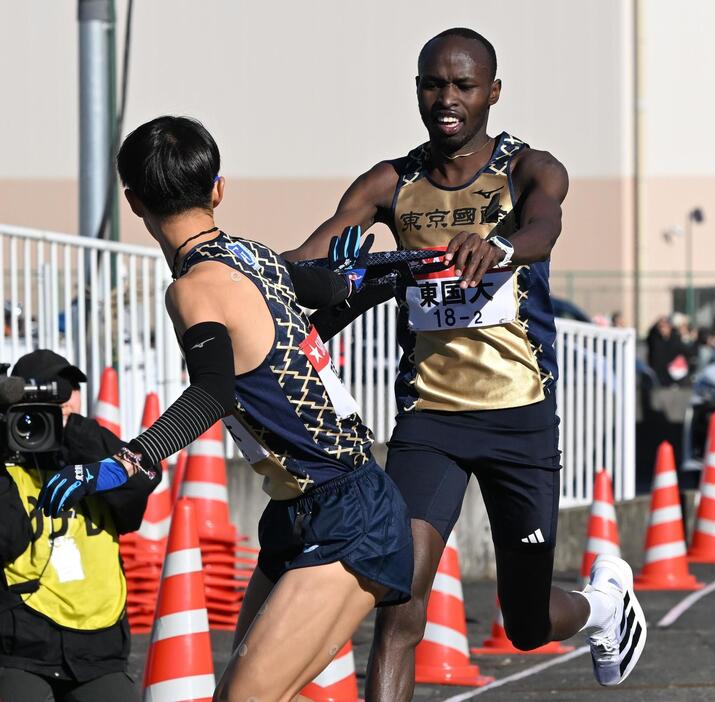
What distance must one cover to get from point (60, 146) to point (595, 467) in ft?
85.2

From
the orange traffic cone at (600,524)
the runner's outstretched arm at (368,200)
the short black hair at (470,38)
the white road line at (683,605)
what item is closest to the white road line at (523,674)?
the white road line at (683,605)

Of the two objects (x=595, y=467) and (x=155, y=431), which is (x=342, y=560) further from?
(x=595, y=467)

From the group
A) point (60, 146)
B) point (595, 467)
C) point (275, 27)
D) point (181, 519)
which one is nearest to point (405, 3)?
point (275, 27)

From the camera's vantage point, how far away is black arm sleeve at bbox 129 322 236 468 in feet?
Answer: 12.1

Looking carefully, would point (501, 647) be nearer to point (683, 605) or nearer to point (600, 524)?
point (600, 524)

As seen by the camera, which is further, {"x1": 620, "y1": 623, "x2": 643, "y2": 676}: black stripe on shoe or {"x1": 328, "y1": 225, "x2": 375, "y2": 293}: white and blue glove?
{"x1": 620, "y1": 623, "x2": 643, "y2": 676}: black stripe on shoe

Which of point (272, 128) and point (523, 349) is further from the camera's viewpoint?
point (272, 128)

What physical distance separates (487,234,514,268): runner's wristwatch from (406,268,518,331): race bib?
0.53 meters

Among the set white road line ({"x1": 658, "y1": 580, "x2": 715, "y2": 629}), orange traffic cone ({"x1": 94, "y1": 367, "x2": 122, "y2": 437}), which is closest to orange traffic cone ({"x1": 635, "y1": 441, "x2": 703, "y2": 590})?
white road line ({"x1": 658, "y1": 580, "x2": 715, "y2": 629})

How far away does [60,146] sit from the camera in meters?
35.6

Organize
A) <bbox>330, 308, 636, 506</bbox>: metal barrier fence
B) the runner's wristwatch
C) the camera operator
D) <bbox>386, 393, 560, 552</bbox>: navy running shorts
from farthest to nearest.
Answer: <bbox>330, 308, 636, 506</bbox>: metal barrier fence → <bbox>386, 393, 560, 552</bbox>: navy running shorts → the camera operator → the runner's wristwatch

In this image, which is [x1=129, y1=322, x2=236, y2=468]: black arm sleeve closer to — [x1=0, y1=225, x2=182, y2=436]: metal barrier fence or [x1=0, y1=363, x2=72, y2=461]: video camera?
[x1=0, y1=363, x2=72, y2=461]: video camera

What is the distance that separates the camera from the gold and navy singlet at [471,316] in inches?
208

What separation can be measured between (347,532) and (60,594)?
1273 mm
